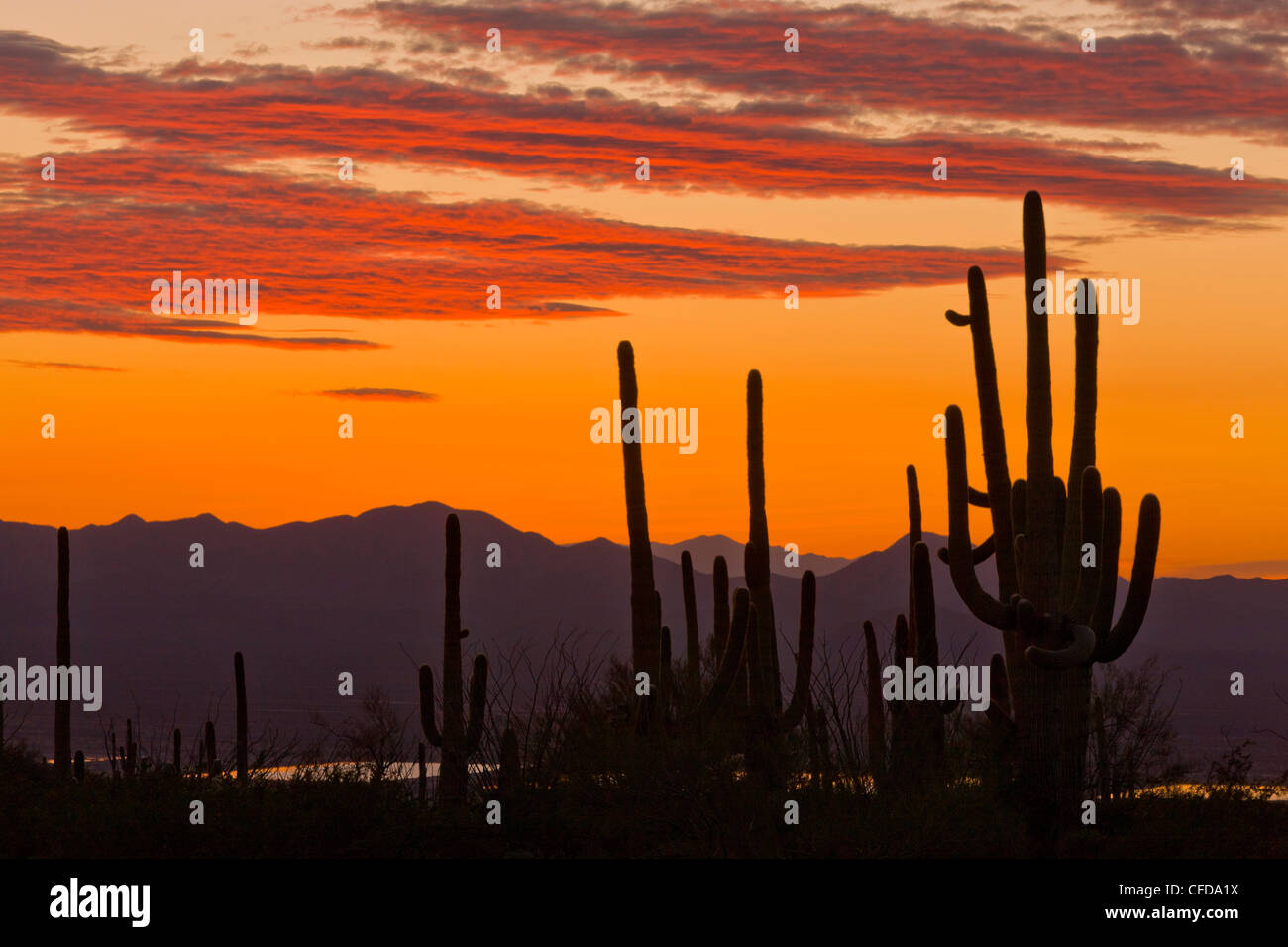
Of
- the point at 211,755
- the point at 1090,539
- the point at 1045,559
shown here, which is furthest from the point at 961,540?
the point at 211,755

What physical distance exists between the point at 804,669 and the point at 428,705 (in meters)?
5.43

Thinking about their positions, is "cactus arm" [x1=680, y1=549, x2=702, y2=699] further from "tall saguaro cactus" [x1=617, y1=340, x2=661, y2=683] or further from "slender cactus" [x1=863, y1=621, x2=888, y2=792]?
"slender cactus" [x1=863, y1=621, x2=888, y2=792]

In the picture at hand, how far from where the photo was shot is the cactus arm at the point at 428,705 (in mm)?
21263

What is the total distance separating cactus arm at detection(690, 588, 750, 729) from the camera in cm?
1948

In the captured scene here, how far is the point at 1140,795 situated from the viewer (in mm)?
20234

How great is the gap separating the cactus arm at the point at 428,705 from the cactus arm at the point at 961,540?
7.40 metres

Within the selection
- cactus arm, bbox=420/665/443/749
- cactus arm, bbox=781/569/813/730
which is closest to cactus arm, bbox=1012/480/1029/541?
cactus arm, bbox=781/569/813/730

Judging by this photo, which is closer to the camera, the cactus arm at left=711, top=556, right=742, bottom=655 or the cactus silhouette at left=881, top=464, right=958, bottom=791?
the cactus silhouette at left=881, top=464, right=958, bottom=791

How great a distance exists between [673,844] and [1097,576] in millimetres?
5445

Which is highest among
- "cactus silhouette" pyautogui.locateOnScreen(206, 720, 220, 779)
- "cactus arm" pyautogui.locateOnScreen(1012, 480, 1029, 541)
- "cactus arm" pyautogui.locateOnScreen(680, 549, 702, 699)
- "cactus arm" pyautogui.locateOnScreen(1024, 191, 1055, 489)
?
"cactus arm" pyautogui.locateOnScreen(1024, 191, 1055, 489)

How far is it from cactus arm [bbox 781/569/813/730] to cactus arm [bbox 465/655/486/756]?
3.69m
